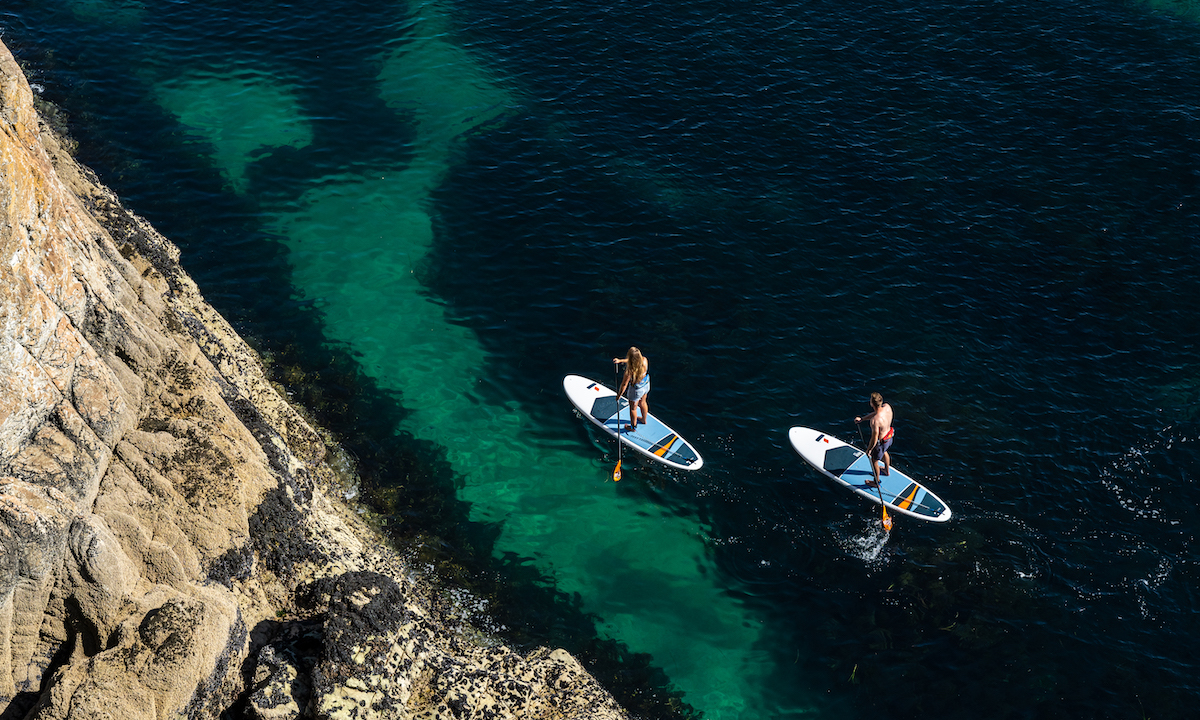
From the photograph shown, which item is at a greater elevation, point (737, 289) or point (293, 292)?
point (293, 292)

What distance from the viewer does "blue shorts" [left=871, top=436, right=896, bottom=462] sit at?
23516 mm

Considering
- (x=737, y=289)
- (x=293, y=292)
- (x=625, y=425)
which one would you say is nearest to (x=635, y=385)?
(x=625, y=425)

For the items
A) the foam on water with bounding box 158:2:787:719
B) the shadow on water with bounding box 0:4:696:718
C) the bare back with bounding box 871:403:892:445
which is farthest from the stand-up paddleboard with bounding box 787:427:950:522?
the shadow on water with bounding box 0:4:696:718

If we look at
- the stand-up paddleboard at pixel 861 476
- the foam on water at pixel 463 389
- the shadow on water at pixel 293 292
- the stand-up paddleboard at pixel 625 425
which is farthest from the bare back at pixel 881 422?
the shadow on water at pixel 293 292

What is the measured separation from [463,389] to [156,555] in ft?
39.1

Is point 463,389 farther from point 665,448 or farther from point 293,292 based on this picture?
point 293,292

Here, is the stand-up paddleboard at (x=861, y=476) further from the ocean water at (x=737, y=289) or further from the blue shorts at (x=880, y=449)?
the blue shorts at (x=880, y=449)

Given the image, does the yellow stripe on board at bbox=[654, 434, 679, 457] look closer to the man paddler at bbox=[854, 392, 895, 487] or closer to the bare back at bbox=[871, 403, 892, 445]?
the man paddler at bbox=[854, 392, 895, 487]

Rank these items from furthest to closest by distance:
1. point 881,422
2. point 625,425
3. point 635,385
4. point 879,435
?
point 625,425
point 635,385
point 879,435
point 881,422

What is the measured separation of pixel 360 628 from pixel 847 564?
12.3 m

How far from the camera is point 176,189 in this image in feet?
106

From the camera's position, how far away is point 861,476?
24.0 m

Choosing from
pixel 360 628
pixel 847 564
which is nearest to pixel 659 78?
pixel 847 564

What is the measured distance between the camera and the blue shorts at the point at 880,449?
23.5m
